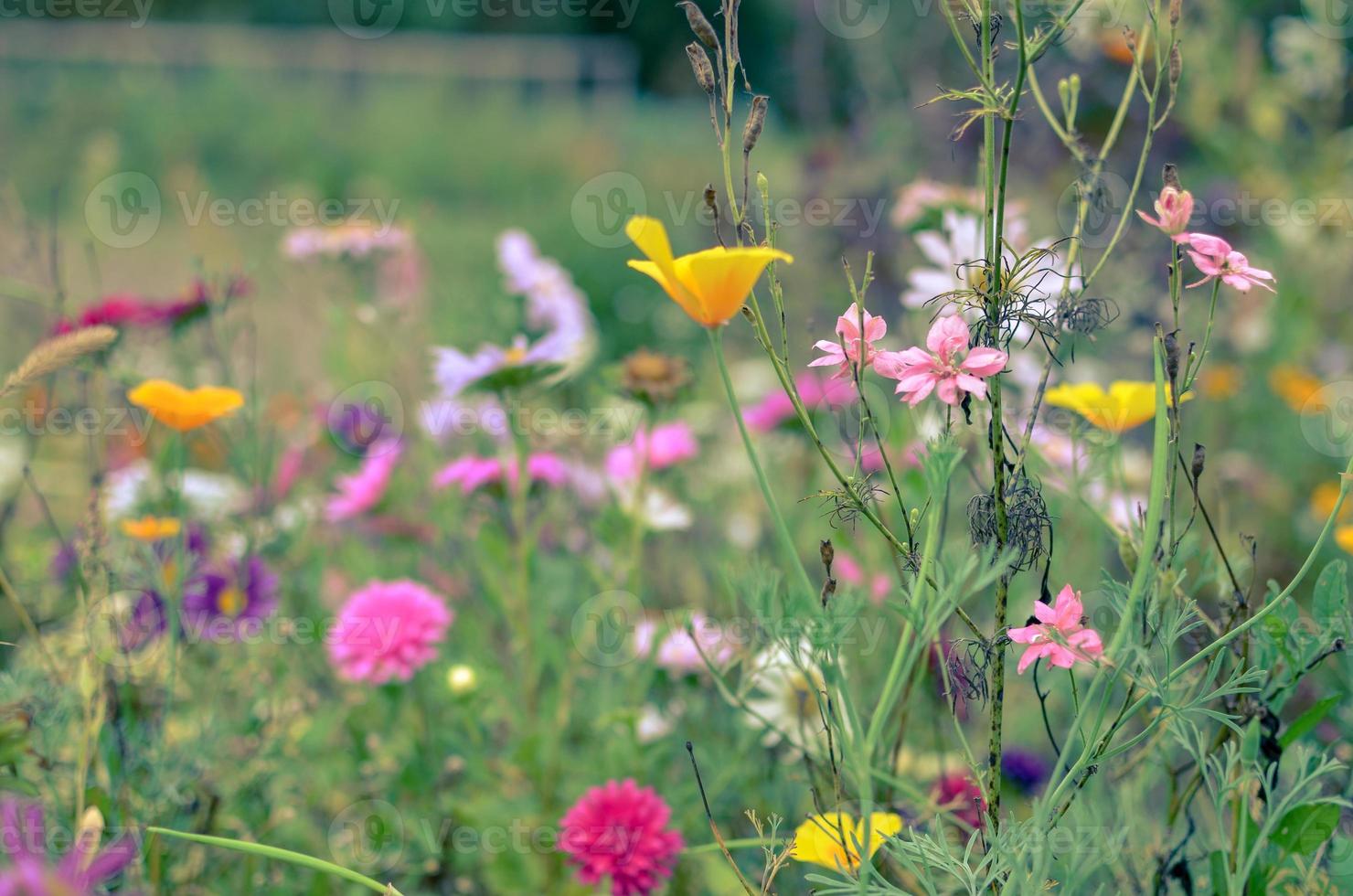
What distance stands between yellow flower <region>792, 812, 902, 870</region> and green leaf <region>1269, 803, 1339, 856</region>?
0.21 meters

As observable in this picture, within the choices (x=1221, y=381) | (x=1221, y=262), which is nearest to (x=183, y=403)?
(x=1221, y=262)

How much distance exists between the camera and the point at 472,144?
5297 mm

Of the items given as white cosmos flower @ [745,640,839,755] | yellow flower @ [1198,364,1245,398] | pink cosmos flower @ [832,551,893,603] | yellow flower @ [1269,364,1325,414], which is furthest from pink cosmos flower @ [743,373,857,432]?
yellow flower @ [1269,364,1325,414]

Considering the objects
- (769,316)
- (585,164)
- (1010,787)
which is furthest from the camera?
(585,164)

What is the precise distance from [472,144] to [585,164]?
2.37 feet

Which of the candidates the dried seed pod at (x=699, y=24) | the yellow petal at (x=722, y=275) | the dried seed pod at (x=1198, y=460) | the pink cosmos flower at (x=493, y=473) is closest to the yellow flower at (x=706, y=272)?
the yellow petal at (x=722, y=275)

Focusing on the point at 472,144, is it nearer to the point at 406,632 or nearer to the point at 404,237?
the point at 404,237

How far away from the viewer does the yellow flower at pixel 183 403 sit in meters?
0.70

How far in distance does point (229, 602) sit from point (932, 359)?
717 millimetres

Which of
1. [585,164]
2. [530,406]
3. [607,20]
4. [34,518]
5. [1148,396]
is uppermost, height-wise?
[1148,396]

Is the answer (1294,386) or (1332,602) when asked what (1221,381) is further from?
(1332,602)

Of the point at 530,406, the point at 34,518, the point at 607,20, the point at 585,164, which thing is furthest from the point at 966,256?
the point at 607,20

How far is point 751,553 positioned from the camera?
0.91 m

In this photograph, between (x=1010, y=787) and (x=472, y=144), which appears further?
(x=472, y=144)
